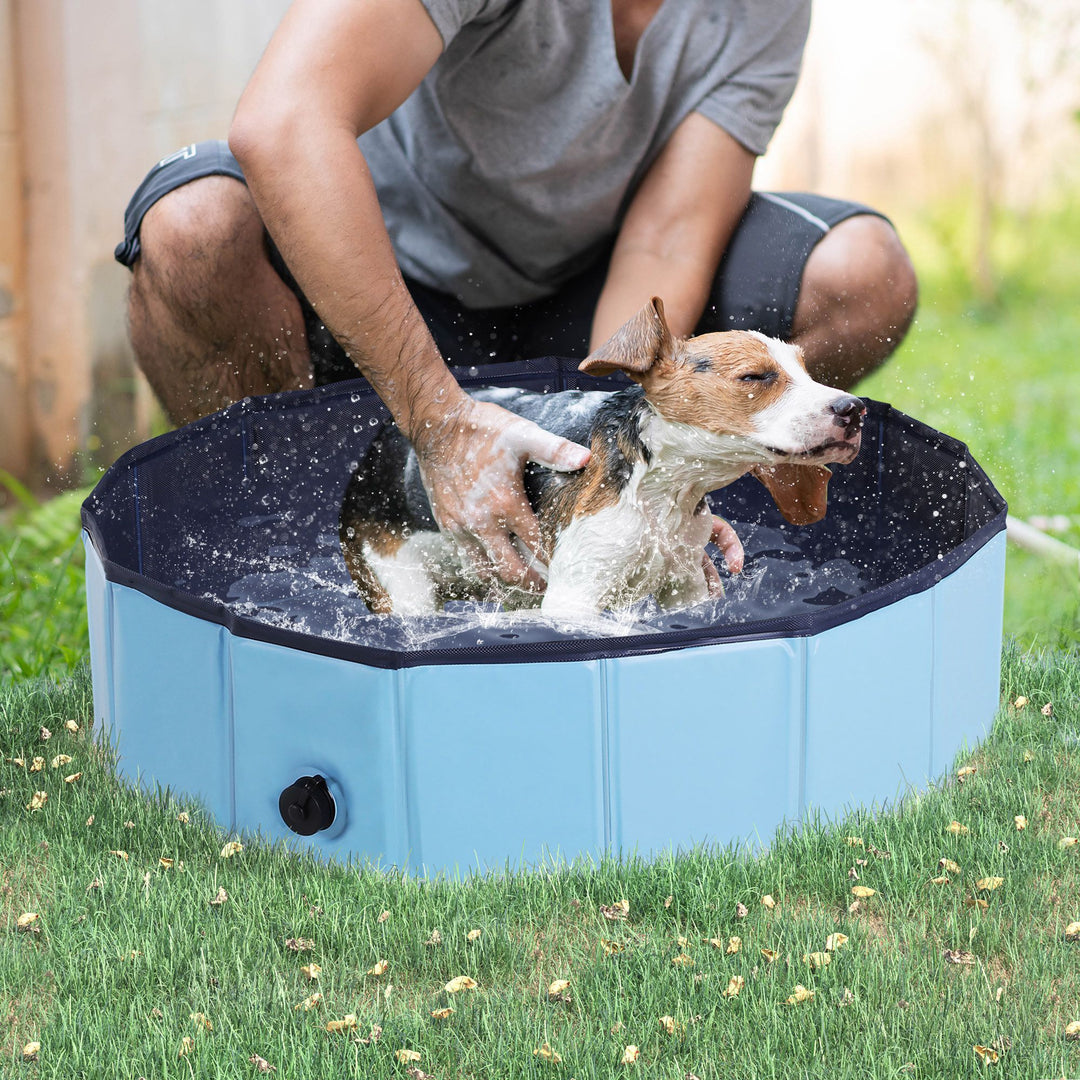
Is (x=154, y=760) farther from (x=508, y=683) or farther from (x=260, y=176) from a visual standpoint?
(x=260, y=176)

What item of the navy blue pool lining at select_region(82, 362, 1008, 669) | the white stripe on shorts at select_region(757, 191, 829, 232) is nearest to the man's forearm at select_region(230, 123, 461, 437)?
the navy blue pool lining at select_region(82, 362, 1008, 669)

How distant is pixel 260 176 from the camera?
2.81 m

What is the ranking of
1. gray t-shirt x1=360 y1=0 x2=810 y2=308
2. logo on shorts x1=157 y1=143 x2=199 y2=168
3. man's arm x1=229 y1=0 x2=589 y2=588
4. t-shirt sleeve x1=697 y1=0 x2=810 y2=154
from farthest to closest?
logo on shorts x1=157 y1=143 x2=199 y2=168
t-shirt sleeve x1=697 y1=0 x2=810 y2=154
gray t-shirt x1=360 y1=0 x2=810 y2=308
man's arm x1=229 y1=0 x2=589 y2=588

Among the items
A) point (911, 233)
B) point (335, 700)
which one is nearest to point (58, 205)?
point (335, 700)

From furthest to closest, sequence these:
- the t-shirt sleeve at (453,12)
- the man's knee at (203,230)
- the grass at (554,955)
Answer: the man's knee at (203,230), the t-shirt sleeve at (453,12), the grass at (554,955)

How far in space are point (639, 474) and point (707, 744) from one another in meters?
0.59

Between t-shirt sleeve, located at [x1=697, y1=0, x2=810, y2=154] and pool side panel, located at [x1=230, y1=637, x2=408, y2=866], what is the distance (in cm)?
207

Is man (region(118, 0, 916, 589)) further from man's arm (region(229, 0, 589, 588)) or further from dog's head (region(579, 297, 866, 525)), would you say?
dog's head (region(579, 297, 866, 525))

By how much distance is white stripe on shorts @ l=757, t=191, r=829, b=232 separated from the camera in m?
3.77

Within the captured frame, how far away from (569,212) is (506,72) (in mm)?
445

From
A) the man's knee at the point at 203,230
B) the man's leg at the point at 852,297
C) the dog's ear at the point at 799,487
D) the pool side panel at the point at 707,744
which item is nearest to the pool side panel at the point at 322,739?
the pool side panel at the point at 707,744

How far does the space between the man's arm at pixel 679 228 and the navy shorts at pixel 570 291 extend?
0.11 meters

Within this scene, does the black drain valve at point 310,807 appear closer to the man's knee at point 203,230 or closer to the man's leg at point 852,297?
the man's knee at point 203,230

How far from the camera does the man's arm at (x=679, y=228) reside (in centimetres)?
368
